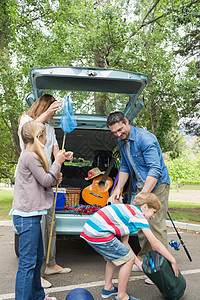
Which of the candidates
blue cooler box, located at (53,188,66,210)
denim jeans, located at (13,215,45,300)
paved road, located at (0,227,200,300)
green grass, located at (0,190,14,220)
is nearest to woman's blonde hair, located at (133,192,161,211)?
paved road, located at (0,227,200,300)

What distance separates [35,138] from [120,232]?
116cm

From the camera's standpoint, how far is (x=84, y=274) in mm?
3764

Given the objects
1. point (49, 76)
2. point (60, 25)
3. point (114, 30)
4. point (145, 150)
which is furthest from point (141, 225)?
point (60, 25)

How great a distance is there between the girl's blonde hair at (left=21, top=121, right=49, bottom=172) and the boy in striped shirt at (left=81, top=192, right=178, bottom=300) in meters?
0.77

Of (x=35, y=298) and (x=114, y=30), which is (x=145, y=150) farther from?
(x=114, y=30)

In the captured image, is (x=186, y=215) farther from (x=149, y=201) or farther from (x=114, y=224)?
(x=114, y=224)

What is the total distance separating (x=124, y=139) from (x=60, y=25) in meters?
8.93

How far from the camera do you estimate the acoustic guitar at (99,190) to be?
4.75 m

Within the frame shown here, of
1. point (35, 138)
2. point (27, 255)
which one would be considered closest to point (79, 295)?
point (27, 255)

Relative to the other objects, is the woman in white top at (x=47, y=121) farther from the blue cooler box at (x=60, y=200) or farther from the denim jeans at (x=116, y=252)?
the denim jeans at (x=116, y=252)

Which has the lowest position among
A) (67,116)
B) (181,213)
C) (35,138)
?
(181,213)

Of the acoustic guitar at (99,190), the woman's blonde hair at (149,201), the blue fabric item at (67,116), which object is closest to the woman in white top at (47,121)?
the blue fabric item at (67,116)

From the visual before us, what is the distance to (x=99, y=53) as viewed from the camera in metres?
11.0

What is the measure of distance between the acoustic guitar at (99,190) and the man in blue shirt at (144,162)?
39.3 inches
